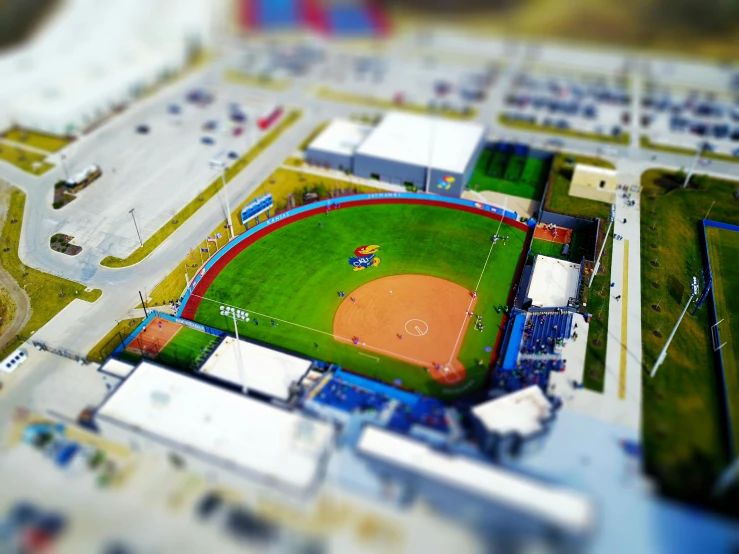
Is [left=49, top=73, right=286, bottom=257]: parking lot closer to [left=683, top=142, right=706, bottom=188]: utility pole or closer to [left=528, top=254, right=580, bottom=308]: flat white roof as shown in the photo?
[left=528, top=254, right=580, bottom=308]: flat white roof

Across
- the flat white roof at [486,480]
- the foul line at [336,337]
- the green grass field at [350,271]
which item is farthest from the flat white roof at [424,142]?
the flat white roof at [486,480]

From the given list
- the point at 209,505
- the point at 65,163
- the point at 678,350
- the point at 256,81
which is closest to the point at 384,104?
the point at 256,81

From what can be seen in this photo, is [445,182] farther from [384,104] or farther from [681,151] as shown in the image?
[681,151]

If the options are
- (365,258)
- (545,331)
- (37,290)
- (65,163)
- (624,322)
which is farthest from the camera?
(65,163)

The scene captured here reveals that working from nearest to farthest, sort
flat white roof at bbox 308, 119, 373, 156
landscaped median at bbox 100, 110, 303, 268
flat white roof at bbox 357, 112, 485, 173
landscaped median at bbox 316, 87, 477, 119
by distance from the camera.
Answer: landscaped median at bbox 100, 110, 303, 268, flat white roof at bbox 357, 112, 485, 173, flat white roof at bbox 308, 119, 373, 156, landscaped median at bbox 316, 87, 477, 119

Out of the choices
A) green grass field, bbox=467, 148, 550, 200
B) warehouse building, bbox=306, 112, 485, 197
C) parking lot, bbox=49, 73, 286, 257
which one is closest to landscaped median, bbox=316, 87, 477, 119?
parking lot, bbox=49, 73, 286, 257

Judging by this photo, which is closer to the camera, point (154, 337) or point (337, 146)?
point (154, 337)

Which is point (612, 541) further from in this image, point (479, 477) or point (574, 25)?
point (574, 25)
